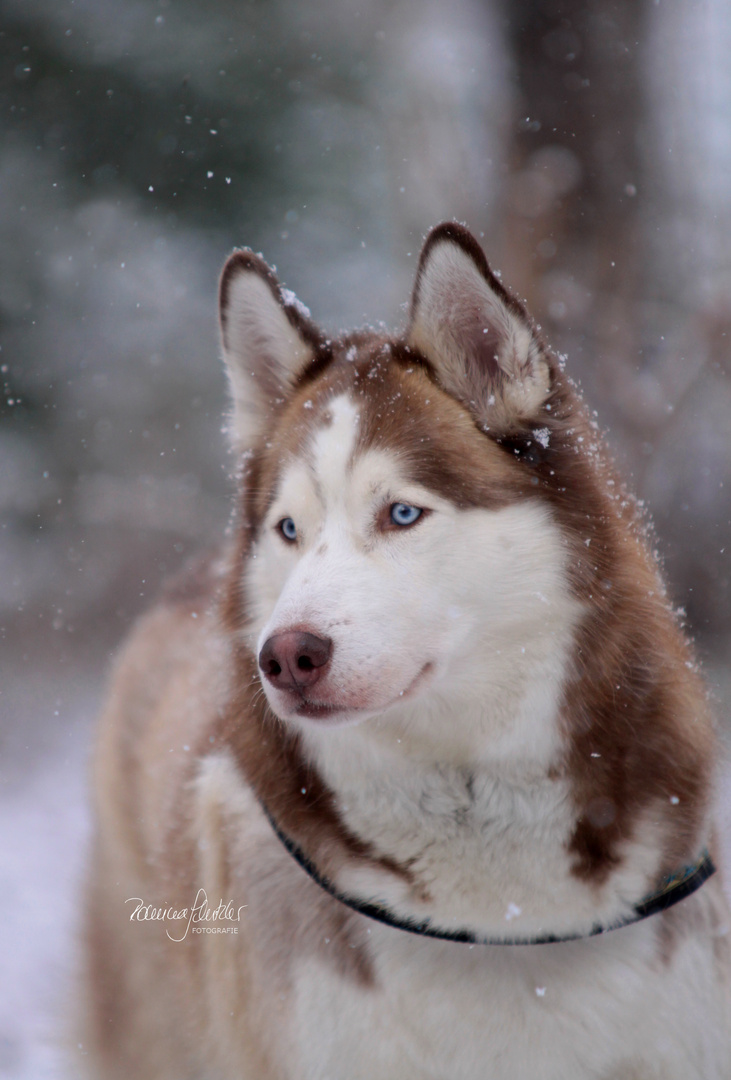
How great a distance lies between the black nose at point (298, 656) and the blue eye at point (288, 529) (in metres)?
0.39

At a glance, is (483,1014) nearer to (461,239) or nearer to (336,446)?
(336,446)

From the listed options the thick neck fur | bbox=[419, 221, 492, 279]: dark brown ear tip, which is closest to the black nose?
the thick neck fur

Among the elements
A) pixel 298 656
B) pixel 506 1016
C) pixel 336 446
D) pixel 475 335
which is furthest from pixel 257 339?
pixel 506 1016

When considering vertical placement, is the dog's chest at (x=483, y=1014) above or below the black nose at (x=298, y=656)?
below

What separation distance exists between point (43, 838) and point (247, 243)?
465cm

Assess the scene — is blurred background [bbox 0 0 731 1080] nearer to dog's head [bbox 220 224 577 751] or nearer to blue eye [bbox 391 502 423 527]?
dog's head [bbox 220 224 577 751]

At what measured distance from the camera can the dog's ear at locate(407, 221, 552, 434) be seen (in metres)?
1.57

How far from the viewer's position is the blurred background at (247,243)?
4.59 m

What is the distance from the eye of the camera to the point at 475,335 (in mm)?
1677

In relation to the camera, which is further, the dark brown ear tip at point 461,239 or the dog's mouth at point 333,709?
the dark brown ear tip at point 461,239

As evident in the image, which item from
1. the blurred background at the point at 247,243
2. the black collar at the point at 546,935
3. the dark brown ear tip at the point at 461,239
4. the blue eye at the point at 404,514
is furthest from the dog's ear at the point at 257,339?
the blurred background at the point at 247,243

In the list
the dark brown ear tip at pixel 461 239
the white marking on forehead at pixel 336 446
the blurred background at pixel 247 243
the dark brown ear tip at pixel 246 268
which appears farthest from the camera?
the blurred background at pixel 247 243

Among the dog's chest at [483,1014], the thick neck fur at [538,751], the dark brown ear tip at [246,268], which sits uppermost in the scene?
the dark brown ear tip at [246,268]

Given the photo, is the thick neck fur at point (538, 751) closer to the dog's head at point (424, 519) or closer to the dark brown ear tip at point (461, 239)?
the dog's head at point (424, 519)
